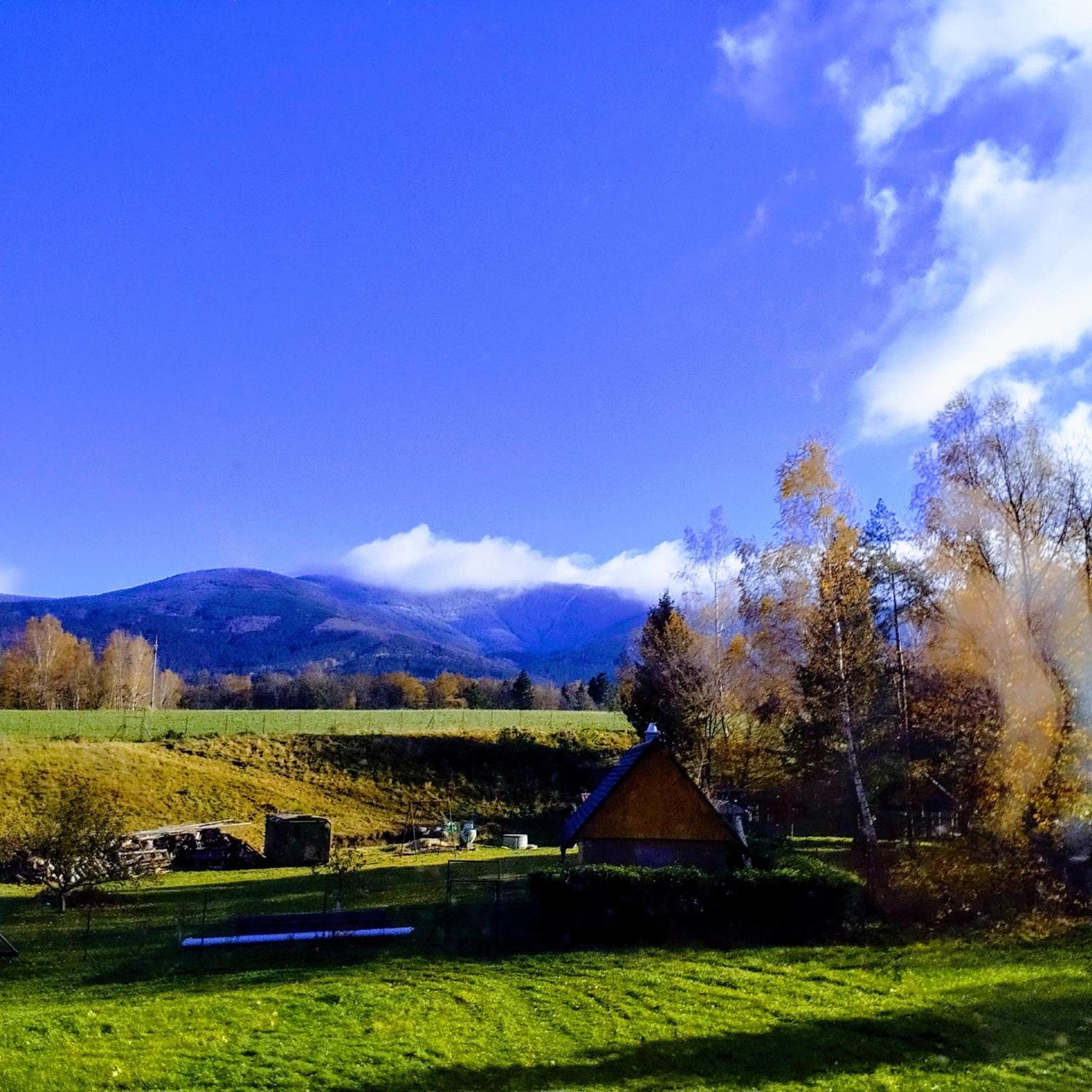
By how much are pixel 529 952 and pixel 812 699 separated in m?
17.7

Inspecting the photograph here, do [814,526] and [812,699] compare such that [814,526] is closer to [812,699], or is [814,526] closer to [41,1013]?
[812,699]

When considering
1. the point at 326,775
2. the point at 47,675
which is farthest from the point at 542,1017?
the point at 47,675

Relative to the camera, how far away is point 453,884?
99.5 ft

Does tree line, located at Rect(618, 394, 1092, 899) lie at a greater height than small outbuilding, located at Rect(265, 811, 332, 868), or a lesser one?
→ greater

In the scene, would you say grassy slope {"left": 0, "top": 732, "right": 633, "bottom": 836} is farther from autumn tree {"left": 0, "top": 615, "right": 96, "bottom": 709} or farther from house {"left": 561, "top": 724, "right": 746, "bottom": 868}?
autumn tree {"left": 0, "top": 615, "right": 96, "bottom": 709}

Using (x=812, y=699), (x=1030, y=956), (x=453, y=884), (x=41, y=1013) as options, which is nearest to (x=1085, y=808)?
(x=1030, y=956)

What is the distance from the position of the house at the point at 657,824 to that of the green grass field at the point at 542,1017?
18.5 feet

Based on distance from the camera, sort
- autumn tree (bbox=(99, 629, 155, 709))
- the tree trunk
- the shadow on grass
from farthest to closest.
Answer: autumn tree (bbox=(99, 629, 155, 709)) < the tree trunk < the shadow on grass

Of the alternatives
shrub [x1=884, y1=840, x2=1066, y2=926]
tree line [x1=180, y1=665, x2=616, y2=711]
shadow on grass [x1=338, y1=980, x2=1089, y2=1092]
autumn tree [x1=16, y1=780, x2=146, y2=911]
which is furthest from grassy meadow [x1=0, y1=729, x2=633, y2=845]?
tree line [x1=180, y1=665, x2=616, y2=711]

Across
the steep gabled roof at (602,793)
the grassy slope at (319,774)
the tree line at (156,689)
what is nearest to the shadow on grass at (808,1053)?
the steep gabled roof at (602,793)

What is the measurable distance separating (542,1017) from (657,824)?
12313 millimetres

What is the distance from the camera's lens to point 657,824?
89.2 ft

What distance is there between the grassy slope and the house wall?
28.9m

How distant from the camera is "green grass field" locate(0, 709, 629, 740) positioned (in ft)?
228
